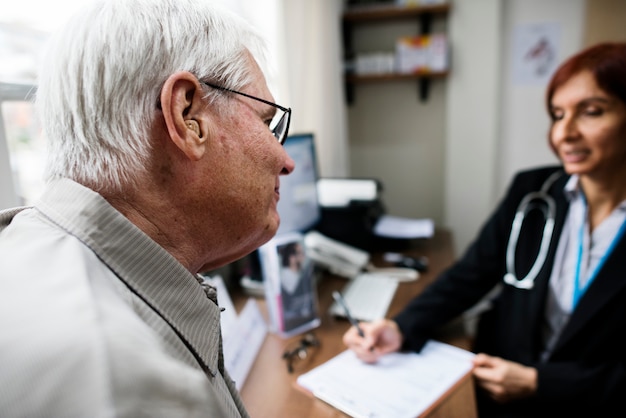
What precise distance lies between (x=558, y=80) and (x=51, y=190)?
54.4 inches

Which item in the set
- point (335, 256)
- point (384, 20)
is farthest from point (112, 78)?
point (384, 20)

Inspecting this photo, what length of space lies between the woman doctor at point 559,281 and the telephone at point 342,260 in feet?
0.88

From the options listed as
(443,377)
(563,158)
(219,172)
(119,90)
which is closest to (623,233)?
(563,158)

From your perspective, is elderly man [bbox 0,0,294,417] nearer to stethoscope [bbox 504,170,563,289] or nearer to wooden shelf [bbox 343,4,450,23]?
stethoscope [bbox 504,170,563,289]

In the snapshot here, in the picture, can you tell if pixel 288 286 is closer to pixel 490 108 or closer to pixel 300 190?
pixel 300 190

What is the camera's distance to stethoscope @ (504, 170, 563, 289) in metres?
1.30

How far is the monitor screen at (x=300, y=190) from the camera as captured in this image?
1476 mm

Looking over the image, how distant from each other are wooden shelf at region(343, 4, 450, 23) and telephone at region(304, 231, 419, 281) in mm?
1453

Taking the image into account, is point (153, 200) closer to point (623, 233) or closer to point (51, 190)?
point (51, 190)

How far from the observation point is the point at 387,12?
2422mm

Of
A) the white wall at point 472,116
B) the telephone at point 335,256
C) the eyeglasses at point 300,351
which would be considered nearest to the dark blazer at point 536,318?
the eyeglasses at point 300,351

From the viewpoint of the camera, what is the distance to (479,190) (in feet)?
8.75

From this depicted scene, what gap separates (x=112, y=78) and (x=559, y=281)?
50.8 inches

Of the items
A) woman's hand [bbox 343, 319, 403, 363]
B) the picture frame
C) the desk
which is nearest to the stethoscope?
the desk
